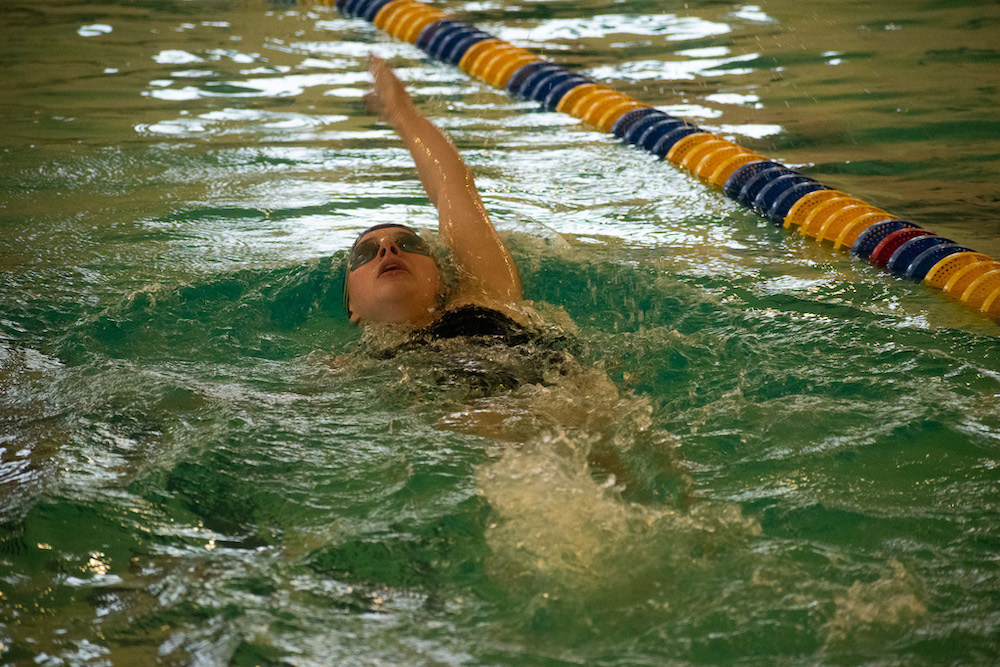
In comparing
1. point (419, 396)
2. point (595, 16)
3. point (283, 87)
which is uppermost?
point (595, 16)

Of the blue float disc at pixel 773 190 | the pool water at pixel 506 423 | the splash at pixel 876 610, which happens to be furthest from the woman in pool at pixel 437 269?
the blue float disc at pixel 773 190

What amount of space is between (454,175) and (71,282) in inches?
63.5

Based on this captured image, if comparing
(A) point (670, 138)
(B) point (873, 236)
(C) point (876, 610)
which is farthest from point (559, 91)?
(C) point (876, 610)

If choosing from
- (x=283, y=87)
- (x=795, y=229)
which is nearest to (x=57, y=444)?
(x=795, y=229)

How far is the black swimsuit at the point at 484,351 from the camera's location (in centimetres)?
282

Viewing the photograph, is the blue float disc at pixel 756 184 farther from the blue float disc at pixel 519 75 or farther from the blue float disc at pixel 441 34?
the blue float disc at pixel 441 34

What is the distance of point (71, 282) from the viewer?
148 inches

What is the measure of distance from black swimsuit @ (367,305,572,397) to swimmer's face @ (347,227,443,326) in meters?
0.15

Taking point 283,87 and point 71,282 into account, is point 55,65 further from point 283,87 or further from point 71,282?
point 71,282

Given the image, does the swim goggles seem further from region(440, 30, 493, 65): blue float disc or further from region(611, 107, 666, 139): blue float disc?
region(440, 30, 493, 65): blue float disc

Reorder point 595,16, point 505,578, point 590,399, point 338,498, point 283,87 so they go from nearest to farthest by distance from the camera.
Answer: point 505,578 → point 338,498 → point 590,399 → point 283,87 → point 595,16

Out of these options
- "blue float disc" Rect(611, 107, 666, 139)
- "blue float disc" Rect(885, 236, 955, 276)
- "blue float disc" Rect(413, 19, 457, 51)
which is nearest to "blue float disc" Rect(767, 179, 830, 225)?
"blue float disc" Rect(885, 236, 955, 276)

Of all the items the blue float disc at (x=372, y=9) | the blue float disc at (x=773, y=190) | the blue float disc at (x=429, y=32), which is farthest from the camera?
the blue float disc at (x=372, y=9)

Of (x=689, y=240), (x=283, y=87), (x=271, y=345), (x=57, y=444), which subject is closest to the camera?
(x=57, y=444)
